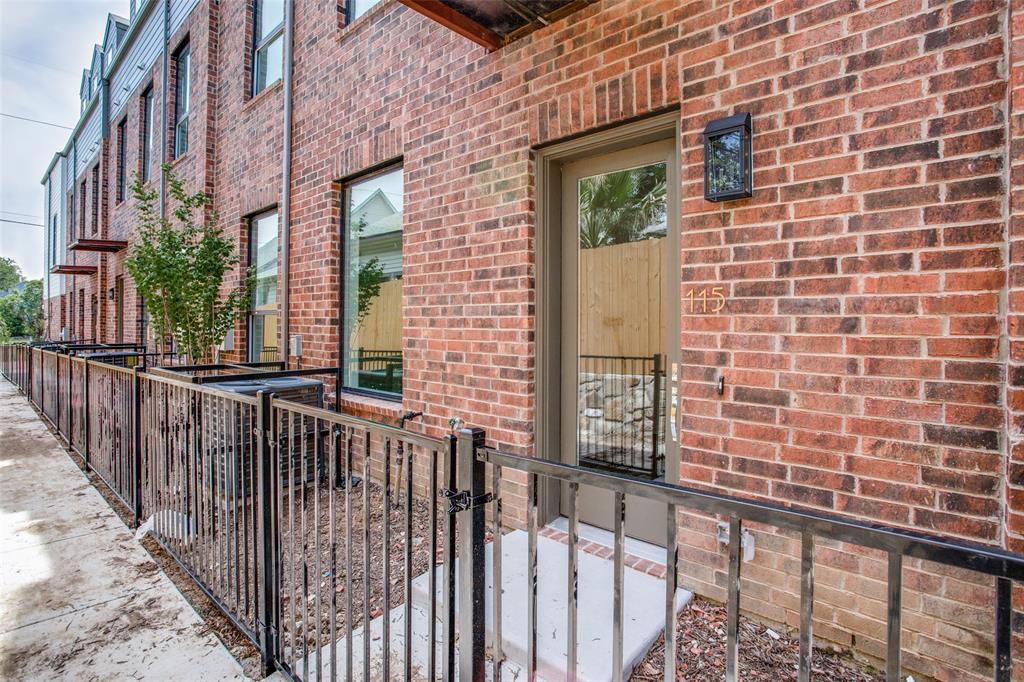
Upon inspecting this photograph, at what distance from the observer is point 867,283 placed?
1902mm

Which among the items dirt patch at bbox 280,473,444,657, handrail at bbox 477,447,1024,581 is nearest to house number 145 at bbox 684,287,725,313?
handrail at bbox 477,447,1024,581

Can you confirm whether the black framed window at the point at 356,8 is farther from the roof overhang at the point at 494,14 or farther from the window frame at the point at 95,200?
the window frame at the point at 95,200

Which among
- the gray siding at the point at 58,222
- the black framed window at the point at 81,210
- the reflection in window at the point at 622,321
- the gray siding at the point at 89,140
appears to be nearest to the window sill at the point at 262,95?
the reflection in window at the point at 622,321

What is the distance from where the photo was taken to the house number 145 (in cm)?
227

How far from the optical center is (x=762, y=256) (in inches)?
84.4

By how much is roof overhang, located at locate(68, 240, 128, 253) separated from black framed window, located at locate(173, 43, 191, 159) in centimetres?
338

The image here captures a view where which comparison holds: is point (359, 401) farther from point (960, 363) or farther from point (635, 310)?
point (960, 363)

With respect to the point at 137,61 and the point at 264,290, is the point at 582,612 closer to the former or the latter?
the point at 264,290

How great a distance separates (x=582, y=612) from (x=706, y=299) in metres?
1.49

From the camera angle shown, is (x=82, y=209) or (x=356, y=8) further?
(x=82, y=209)

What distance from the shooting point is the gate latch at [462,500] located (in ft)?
4.55

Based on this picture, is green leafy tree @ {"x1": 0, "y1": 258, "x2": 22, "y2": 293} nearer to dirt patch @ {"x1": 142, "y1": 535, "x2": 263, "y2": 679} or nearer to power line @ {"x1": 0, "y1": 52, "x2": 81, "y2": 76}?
power line @ {"x1": 0, "y1": 52, "x2": 81, "y2": 76}

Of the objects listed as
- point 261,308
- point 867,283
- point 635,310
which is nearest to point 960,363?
point 867,283

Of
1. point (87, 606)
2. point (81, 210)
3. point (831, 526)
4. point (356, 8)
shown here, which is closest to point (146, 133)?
point (81, 210)
